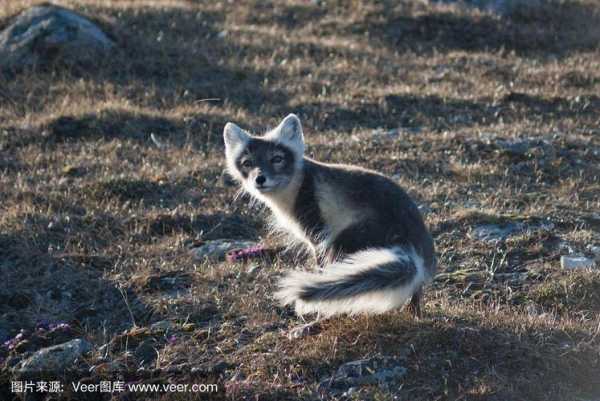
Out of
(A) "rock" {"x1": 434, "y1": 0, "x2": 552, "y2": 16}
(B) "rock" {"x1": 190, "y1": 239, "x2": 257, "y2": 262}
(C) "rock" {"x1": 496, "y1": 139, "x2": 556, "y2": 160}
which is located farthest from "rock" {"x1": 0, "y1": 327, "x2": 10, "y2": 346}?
(A) "rock" {"x1": 434, "y1": 0, "x2": 552, "y2": 16}

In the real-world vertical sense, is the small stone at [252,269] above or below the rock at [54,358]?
above

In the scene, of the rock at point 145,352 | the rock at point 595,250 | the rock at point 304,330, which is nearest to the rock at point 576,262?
the rock at point 595,250

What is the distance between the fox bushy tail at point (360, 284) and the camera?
4.98 meters

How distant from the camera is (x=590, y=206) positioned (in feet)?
27.1

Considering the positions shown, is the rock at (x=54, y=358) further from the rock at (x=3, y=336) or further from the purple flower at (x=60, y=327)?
the rock at (x=3, y=336)

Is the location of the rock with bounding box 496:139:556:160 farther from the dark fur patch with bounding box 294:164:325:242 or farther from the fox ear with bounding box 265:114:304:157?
the dark fur patch with bounding box 294:164:325:242

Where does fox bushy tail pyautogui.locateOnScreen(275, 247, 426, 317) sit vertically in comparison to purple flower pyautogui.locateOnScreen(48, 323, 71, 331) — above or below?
above

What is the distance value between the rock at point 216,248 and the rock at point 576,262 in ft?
8.96

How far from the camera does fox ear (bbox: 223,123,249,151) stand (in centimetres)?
697

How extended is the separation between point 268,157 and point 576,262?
2671 mm

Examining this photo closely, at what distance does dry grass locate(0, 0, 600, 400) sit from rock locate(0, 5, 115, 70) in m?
0.27

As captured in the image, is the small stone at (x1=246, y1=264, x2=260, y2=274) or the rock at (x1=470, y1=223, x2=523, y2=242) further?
the rock at (x1=470, y1=223, x2=523, y2=242)

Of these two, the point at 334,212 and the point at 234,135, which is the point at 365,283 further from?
the point at 234,135

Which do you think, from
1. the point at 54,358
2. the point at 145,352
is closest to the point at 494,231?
the point at 145,352
